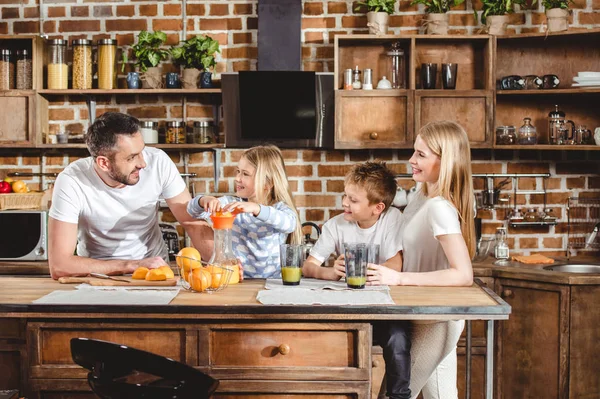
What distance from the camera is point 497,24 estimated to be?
4109 millimetres

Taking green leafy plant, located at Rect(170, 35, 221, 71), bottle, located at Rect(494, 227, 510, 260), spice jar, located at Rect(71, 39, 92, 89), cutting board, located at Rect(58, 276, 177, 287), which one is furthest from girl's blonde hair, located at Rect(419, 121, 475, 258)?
spice jar, located at Rect(71, 39, 92, 89)

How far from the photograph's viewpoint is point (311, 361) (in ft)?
7.01

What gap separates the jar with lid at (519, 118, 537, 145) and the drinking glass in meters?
2.19

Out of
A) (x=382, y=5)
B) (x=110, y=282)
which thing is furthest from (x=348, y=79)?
(x=110, y=282)

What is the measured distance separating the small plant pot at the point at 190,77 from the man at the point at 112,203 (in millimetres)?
1258

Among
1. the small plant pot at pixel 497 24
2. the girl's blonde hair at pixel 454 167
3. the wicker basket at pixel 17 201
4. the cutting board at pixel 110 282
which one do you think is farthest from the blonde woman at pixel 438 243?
the wicker basket at pixel 17 201

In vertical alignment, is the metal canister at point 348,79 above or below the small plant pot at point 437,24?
below

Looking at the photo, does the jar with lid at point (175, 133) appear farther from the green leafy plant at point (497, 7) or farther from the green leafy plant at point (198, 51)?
the green leafy plant at point (497, 7)

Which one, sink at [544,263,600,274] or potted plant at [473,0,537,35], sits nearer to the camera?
sink at [544,263,600,274]

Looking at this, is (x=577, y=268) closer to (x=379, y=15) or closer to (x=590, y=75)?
(x=590, y=75)

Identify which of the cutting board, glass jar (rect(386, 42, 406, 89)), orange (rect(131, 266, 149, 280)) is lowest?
the cutting board

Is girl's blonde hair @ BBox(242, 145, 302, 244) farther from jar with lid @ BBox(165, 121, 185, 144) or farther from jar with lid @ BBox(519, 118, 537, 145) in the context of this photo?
jar with lid @ BBox(519, 118, 537, 145)

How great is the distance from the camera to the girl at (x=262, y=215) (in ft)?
9.02

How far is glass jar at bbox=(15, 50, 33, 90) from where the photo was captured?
4.27 meters
